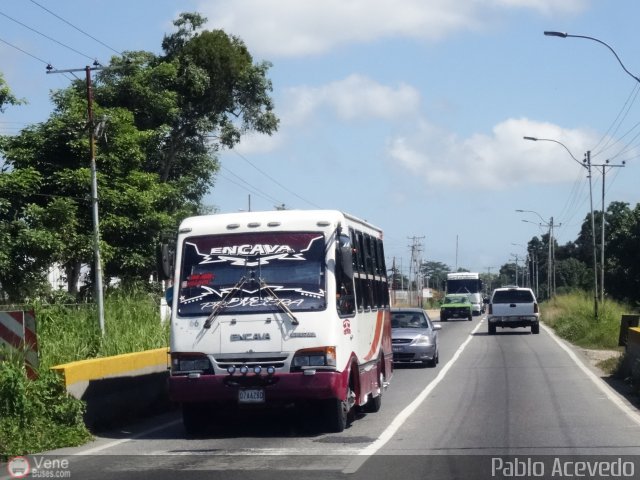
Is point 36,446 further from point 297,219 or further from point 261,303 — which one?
point 297,219

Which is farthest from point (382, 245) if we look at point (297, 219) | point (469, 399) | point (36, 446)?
point (36, 446)

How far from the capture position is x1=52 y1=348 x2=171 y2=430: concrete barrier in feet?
44.7

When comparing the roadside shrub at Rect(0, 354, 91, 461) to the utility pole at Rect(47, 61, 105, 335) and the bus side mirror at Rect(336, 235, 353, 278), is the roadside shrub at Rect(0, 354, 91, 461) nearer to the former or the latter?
the bus side mirror at Rect(336, 235, 353, 278)

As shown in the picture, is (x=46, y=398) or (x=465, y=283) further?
(x=465, y=283)

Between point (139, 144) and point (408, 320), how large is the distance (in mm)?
18915

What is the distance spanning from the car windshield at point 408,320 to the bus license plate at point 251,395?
14.2 metres

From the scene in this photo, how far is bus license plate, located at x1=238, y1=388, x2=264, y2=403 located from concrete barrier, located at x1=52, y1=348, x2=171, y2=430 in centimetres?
221

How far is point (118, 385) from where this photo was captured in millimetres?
14930

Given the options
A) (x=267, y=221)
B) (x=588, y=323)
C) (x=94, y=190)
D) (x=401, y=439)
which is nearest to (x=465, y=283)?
(x=588, y=323)

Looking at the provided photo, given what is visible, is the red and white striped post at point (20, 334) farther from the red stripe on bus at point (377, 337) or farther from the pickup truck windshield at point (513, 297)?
the pickup truck windshield at point (513, 297)

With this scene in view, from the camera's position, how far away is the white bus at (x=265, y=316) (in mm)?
12805

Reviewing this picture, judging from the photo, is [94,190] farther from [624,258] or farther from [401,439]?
[624,258]

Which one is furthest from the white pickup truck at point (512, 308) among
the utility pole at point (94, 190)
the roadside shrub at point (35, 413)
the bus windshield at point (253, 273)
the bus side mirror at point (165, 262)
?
the roadside shrub at point (35, 413)

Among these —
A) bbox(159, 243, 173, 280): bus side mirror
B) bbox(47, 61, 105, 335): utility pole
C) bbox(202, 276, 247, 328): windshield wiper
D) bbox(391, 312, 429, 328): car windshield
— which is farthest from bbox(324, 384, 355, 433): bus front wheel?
bbox(47, 61, 105, 335): utility pole
